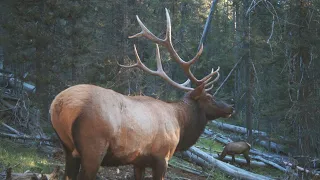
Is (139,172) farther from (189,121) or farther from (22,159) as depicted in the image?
(22,159)

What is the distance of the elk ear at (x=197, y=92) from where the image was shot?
23.1ft

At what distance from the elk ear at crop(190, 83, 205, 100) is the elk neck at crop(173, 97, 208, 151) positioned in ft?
0.27

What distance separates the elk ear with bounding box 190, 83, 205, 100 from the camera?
7.04 metres

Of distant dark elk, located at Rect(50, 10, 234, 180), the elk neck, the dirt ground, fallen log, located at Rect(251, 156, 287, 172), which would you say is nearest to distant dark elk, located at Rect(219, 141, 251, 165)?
fallen log, located at Rect(251, 156, 287, 172)

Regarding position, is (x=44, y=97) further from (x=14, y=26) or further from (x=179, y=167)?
(x=179, y=167)

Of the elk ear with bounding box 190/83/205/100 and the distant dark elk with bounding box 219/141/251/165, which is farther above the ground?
the elk ear with bounding box 190/83/205/100

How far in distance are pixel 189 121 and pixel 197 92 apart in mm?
583

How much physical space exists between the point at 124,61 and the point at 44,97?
3.12 m

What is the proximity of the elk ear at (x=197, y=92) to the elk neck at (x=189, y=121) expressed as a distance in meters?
0.08

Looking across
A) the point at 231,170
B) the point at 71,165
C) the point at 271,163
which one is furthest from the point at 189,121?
the point at 271,163

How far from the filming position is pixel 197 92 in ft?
23.3

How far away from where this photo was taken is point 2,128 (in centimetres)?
1064

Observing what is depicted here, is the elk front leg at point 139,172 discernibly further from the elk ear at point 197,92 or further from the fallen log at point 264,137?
the fallen log at point 264,137

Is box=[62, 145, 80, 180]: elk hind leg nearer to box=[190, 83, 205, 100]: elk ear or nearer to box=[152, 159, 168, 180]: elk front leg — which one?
box=[152, 159, 168, 180]: elk front leg
